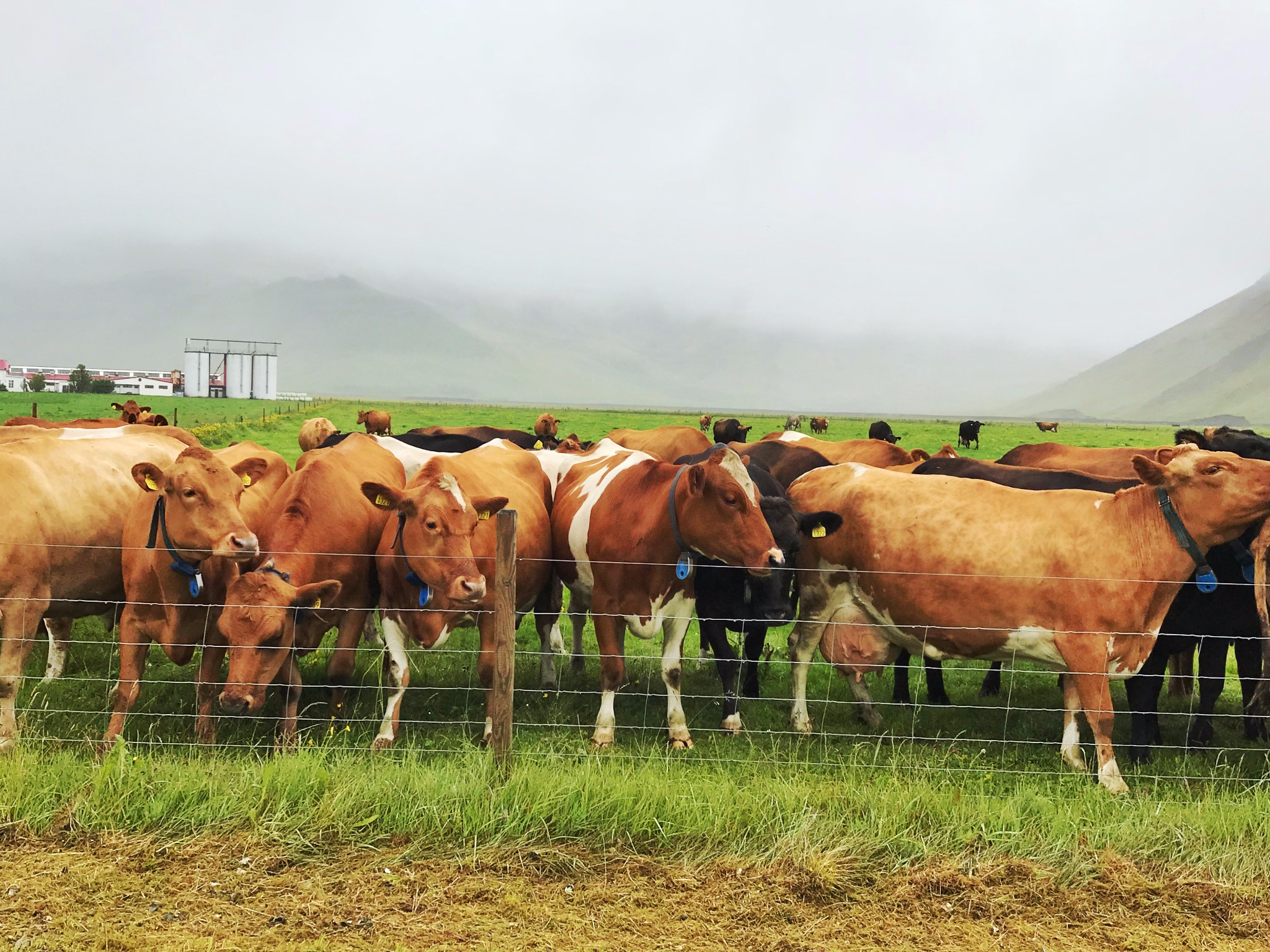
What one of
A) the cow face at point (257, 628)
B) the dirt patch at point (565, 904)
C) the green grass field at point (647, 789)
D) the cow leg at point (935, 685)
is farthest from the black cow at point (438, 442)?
the dirt patch at point (565, 904)

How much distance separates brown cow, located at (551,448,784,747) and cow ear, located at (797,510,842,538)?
816mm

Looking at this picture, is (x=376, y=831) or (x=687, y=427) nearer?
(x=376, y=831)

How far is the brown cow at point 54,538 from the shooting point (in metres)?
6.78

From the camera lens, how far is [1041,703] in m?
8.91

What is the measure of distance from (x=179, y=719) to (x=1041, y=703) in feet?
25.4

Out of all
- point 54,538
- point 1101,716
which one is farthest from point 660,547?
point 54,538

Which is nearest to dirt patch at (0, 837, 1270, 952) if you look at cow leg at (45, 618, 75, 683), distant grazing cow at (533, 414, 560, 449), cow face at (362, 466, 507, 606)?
cow face at (362, 466, 507, 606)

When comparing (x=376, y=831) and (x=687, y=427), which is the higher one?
(x=687, y=427)

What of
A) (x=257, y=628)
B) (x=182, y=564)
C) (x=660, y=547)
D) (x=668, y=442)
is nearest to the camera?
(x=257, y=628)

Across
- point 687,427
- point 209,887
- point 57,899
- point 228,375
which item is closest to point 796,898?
point 209,887

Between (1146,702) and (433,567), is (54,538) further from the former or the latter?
(1146,702)

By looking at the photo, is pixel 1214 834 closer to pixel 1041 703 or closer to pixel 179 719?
pixel 1041 703

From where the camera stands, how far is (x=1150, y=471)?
6.73 meters

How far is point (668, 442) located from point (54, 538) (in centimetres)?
1049
